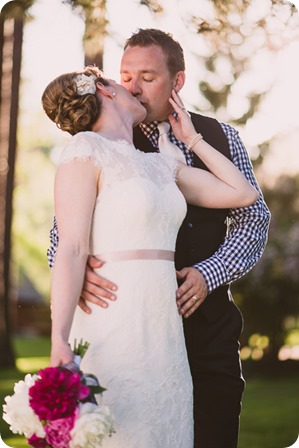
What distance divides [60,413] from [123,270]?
507mm

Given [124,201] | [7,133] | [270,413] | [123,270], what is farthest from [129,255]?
[7,133]

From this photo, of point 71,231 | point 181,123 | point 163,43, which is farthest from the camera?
point 163,43

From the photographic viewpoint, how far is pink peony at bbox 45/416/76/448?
6.81 feet

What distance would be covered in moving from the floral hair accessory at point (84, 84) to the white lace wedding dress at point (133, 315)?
17 centimetres

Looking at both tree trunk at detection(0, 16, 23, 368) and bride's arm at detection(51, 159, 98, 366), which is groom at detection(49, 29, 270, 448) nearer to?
bride's arm at detection(51, 159, 98, 366)

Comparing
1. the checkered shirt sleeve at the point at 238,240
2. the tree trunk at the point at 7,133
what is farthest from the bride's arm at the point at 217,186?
the tree trunk at the point at 7,133

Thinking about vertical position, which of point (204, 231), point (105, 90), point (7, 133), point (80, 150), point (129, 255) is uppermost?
point (105, 90)

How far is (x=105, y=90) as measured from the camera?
103 inches

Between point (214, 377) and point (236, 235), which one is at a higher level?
point (236, 235)

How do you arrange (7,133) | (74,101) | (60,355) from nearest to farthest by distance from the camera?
(60,355) → (74,101) → (7,133)

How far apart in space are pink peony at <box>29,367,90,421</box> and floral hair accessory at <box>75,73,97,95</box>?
0.89m

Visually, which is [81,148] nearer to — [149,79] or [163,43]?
[149,79]

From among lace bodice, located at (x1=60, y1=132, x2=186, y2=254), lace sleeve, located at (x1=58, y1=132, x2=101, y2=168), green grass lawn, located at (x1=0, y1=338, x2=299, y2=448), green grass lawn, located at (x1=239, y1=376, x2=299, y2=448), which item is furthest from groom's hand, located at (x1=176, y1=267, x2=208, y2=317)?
green grass lawn, located at (x1=239, y1=376, x2=299, y2=448)

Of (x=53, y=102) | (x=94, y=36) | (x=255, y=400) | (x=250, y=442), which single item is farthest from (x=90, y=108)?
(x=255, y=400)
